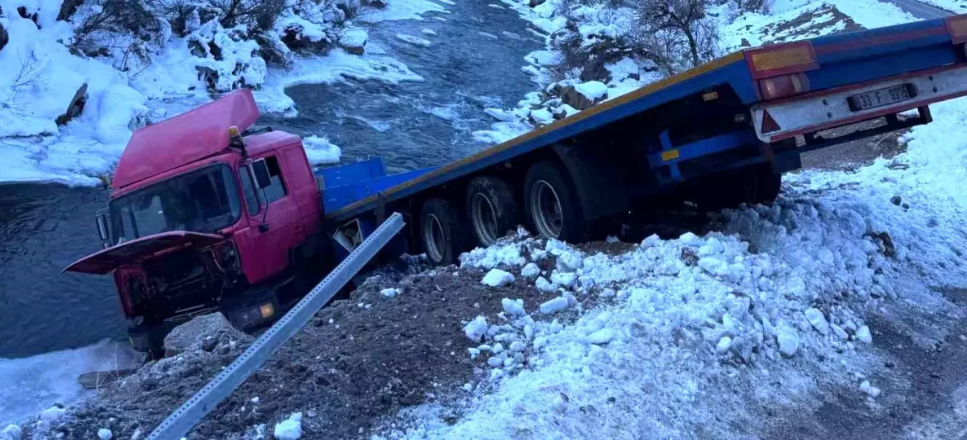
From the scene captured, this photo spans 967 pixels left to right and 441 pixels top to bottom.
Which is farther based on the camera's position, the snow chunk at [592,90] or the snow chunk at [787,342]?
the snow chunk at [592,90]

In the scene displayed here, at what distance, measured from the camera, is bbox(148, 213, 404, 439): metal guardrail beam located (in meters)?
4.05

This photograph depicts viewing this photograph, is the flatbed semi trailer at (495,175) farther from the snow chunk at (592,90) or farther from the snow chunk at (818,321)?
A: the snow chunk at (592,90)

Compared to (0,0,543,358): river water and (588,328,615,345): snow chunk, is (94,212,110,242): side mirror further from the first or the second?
(588,328,615,345): snow chunk

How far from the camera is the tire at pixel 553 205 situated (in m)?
7.25

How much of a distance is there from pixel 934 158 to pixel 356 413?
845 cm

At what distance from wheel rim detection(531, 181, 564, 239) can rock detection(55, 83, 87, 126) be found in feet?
43.6

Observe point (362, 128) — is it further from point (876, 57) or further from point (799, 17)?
point (799, 17)

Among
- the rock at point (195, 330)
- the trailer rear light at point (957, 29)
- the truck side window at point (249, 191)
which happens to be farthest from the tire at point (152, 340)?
the trailer rear light at point (957, 29)

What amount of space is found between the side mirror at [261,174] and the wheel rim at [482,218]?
2.29 m

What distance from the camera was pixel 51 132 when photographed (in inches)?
664

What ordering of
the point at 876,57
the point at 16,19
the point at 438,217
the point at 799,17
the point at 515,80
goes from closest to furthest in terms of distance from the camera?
1. the point at 876,57
2. the point at 438,217
3. the point at 16,19
4. the point at 515,80
5. the point at 799,17

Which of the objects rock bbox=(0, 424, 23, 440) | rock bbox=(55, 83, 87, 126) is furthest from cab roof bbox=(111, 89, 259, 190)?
rock bbox=(55, 83, 87, 126)

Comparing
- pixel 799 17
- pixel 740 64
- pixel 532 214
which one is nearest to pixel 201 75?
pixel 532 214

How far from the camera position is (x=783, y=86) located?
18.0 ft
